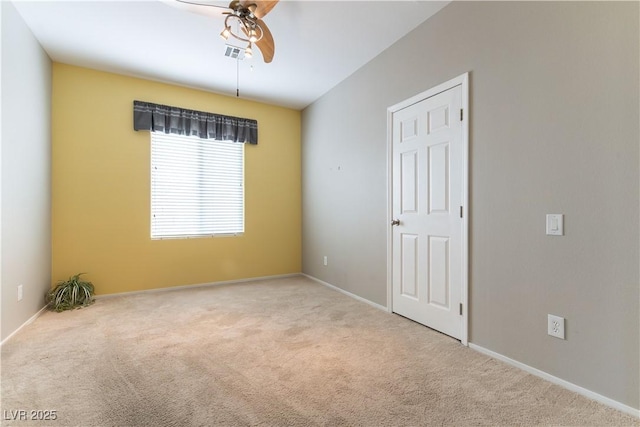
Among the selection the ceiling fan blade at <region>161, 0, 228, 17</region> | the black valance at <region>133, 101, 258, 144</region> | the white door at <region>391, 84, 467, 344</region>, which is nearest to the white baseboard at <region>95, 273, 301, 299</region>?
the black valance at <region>133, 101, 258, 144</region>

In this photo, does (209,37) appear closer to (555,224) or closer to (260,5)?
(260,5)

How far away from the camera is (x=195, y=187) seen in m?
4.36

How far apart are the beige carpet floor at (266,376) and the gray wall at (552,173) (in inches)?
11.7

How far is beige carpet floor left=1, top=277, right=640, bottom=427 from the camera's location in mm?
1575

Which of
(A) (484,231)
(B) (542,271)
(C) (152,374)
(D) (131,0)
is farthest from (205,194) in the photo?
(B) (542,271)

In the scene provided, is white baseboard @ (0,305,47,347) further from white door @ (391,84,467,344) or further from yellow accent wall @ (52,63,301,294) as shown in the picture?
white door @ (391,84,467,344)

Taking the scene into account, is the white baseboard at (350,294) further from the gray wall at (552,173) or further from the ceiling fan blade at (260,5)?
the ceiling fan blade at (260,5)

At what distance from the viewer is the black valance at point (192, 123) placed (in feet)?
13.0

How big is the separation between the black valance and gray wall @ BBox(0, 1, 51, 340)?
0.94 meters

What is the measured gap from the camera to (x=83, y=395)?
174 centimetres

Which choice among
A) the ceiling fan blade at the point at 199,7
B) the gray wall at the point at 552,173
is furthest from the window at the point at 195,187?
the gray wall at the point at 552,173

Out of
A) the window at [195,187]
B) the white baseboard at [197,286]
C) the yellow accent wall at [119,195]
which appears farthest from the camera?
the window at [195,187]

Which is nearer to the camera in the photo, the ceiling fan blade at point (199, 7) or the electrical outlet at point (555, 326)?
the electrical outlet at point (555, 326)

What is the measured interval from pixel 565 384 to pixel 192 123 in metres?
4.66
